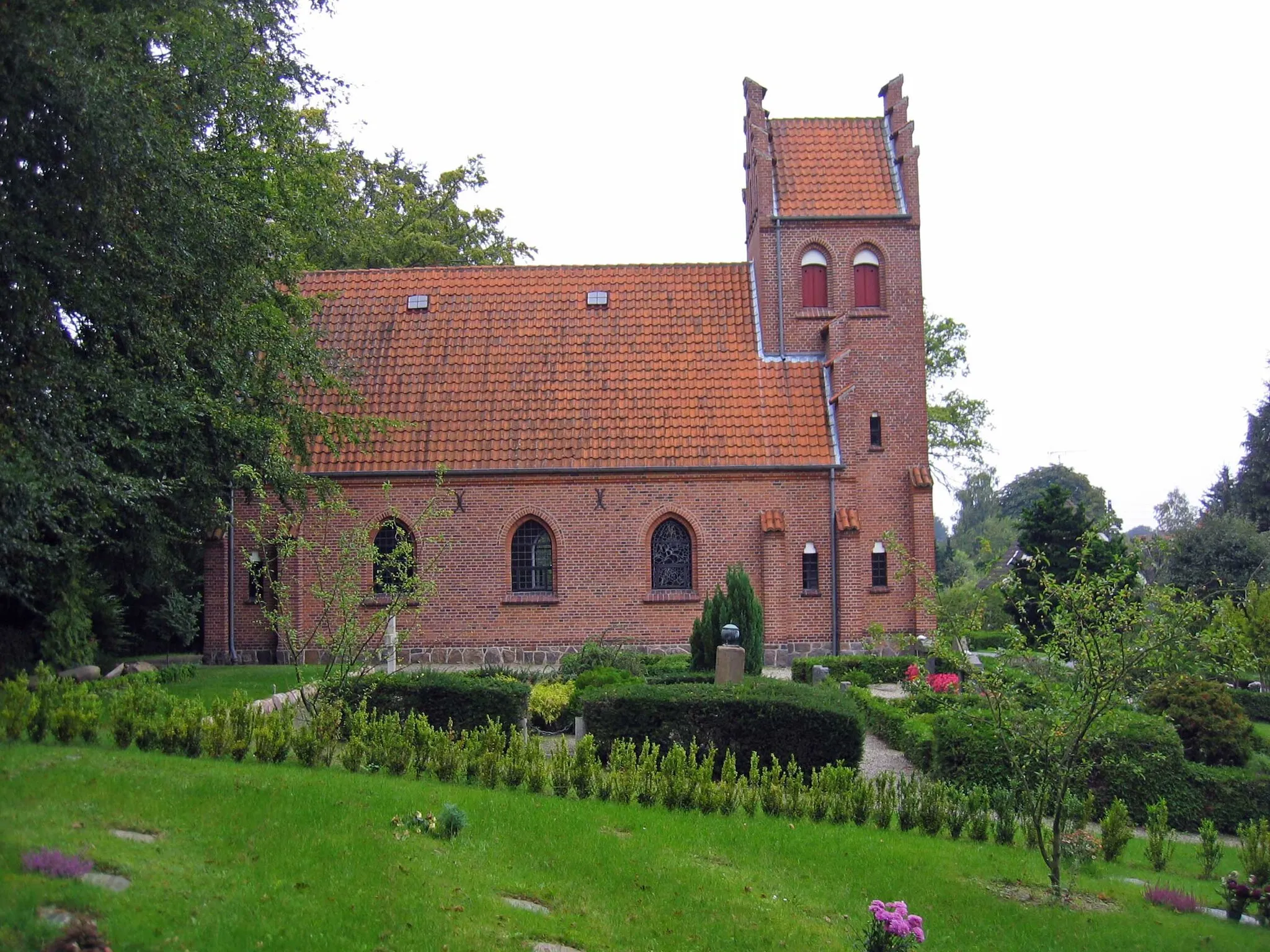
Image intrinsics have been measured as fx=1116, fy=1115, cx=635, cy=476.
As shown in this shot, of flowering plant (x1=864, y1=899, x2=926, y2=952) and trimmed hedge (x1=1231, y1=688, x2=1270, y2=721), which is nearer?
flowering plant (x1=864, y1=899, x2=926, y2=952)

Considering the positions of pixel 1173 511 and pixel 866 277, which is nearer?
pixel 866 277

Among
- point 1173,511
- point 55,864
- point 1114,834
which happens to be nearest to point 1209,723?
point 1114,834

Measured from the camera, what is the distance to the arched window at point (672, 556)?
80.0 ft

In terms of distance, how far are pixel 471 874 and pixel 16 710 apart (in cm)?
527

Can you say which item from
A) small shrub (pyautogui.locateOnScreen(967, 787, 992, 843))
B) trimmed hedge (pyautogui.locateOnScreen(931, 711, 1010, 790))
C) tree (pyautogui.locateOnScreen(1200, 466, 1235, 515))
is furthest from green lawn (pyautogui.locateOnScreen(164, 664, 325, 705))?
tree (pyautogui.locateOnScreen(1200, 466, 1235, 515))

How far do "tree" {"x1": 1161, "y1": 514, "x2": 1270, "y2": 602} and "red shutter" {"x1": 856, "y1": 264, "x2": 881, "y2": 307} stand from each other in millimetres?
13008

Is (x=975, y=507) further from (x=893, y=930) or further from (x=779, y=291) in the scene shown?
(x=893, y=930)

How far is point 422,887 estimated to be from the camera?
7727mm

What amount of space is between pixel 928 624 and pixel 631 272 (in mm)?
10944

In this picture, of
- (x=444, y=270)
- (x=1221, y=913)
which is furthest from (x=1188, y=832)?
(x=444, y=270)

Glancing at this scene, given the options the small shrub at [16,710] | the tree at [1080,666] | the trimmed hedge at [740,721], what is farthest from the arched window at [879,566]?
the small shrub at [16,710]

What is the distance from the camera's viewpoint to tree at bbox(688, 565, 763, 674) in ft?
60.3

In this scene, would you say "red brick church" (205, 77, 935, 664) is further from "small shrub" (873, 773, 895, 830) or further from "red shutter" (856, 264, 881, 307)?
"small shrub" (873, 773, 895, 830)

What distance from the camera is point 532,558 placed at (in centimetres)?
2439
